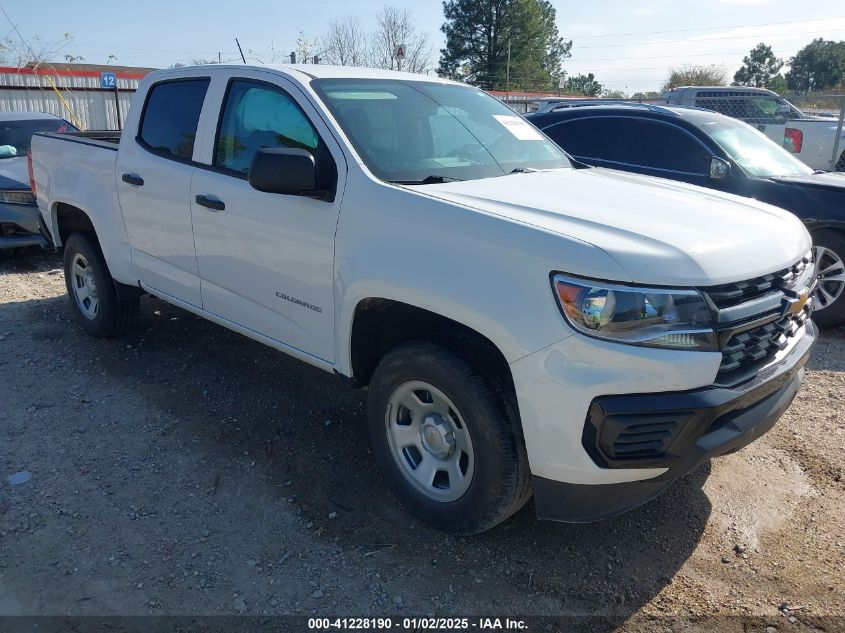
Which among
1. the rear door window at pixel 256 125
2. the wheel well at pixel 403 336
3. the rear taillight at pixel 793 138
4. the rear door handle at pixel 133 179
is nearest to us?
the wheel well at pixel 403 336

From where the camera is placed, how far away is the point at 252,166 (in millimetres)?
3260

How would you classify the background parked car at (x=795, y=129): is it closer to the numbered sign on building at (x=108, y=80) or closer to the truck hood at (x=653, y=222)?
the truck hood at (x=653, y=222)

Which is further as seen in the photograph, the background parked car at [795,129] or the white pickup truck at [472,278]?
the background parked car at [795,129]

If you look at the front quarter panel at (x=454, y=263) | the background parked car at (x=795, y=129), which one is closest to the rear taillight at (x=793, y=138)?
the background parked car at (x=795, y=129)

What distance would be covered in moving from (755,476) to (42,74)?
20231mm

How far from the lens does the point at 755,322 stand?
2.66m

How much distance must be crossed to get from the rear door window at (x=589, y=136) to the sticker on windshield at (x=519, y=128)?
Answer: 312 centimetres

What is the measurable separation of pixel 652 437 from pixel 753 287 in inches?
28.0

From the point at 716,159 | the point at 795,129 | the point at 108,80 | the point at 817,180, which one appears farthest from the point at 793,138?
the point at 108,80

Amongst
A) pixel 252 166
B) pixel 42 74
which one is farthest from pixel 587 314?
pixel 42 74

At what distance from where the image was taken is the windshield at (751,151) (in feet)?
21.2

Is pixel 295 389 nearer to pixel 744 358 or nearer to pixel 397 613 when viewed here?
pixel 397 613

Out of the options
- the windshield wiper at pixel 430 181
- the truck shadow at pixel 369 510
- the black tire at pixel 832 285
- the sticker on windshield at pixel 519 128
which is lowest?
the truck shadow at pixel 369 510

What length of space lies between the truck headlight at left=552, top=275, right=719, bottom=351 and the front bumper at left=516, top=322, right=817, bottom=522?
0.62ft
